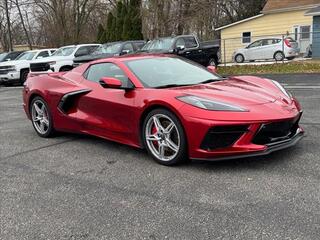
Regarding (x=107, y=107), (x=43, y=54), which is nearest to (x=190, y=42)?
(x=43, y=54)

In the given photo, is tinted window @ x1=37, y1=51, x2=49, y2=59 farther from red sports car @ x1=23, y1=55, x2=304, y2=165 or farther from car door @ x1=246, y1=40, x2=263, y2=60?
red sports car @ x1=23, y1=55, x2=304, y2=165

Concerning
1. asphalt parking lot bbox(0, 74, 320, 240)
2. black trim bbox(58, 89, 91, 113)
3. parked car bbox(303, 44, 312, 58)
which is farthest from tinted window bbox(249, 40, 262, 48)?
black trim bbox(58, 89, 91, 113)

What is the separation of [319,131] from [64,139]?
376cm

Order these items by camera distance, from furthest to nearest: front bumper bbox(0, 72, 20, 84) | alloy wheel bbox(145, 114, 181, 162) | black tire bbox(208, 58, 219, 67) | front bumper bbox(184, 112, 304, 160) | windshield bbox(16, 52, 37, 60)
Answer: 1. windshield bbox(16, 52, 37, 60)
2. front bumper bbox(0, 72, 20, 84)
3. black tire bbox(208, 58, 219, 67)
4. alloy wheel bbox(145, 114, 181, 162)
5. front bumper bbox(184, 112, 304, 160)

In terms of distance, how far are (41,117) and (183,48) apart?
11354 millimetres

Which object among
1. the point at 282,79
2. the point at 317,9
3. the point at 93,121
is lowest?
the point at 282,79

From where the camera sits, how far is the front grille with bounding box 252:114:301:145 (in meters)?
4.36

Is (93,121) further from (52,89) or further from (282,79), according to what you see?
(282,79)

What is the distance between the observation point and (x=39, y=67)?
17.6 metres

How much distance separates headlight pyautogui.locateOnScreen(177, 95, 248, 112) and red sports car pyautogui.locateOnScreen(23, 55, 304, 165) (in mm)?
10

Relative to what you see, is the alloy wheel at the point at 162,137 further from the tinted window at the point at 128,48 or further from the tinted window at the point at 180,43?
the tinted window at the point at 128,48

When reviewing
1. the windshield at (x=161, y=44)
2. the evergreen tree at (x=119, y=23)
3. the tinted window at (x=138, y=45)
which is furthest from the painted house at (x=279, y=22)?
the windshield at (x=161, y=44)

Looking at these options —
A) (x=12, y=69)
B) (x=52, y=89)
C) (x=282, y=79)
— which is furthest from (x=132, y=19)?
(x=52, y=89)

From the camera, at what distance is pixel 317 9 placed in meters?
25.3
